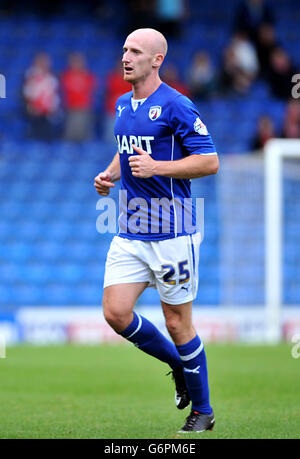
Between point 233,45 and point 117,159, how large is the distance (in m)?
12.8

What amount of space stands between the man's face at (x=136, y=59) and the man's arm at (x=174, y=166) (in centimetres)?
50

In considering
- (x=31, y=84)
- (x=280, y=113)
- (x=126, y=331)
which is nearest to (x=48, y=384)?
(x=126, y=331)

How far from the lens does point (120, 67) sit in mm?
18281

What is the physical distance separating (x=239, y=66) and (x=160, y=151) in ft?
Answer: 42.8

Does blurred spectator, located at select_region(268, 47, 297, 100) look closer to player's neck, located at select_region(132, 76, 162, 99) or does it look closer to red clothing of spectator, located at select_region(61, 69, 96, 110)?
red clothing of spectator, located at select_region(61, 69, 96, 110)

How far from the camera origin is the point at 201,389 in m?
5.75

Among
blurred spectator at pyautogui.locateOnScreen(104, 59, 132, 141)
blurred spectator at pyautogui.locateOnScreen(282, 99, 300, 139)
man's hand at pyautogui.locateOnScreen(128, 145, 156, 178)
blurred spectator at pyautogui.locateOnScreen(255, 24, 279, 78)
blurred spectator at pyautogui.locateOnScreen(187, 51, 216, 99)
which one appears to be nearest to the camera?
man's hand at pyautogui.locateOnScreen(128, 145, 156, 178)

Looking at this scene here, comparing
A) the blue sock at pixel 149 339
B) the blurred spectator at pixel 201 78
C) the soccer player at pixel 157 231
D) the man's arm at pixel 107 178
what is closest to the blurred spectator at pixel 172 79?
the blurred spectator at pixel 201 78

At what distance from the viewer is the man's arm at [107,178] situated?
591 centimetres

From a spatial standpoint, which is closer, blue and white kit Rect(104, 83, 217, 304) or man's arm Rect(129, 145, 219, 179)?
man's arm Rect(129, 145, 219, 179)

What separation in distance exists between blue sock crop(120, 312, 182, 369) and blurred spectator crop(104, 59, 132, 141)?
11.5 metres

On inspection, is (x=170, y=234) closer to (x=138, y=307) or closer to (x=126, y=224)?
(x=126, y=224)

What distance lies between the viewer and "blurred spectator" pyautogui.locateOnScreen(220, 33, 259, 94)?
18.2 meters

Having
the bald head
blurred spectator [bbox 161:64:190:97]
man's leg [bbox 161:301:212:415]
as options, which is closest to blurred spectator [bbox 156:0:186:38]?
blurred spectator [bbox 161:64:190:97]
